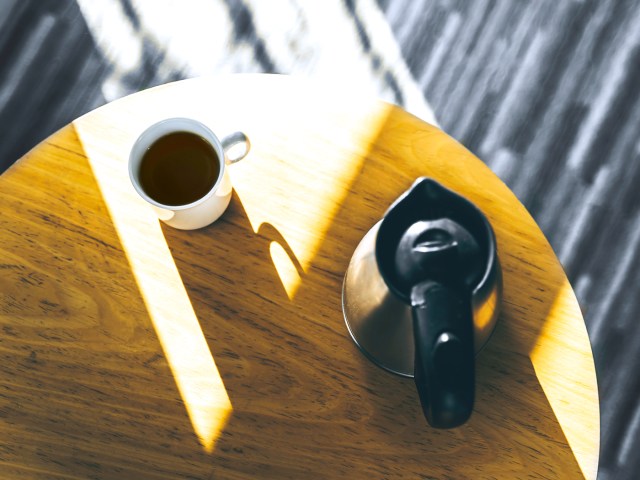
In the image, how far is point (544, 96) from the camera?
1165 mm

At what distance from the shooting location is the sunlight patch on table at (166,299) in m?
0.62

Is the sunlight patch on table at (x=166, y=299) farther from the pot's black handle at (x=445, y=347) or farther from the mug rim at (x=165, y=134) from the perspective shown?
the pot's black handle at (x=445, y=347)

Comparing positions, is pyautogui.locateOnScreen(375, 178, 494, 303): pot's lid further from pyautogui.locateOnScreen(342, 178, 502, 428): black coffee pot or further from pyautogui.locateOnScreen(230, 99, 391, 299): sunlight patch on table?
pyautogui.locateOnScreen(230, 99, 391, 299): sunlight patch on table

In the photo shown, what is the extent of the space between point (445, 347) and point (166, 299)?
0.32 m

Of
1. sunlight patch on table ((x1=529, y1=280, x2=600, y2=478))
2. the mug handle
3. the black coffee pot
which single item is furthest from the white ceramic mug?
sunlight patch on table ((x1=529, y1=280, x2=600, y2=478))

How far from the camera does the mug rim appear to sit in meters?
0.56

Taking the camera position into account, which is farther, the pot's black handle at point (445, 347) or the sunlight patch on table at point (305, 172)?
the sunlight patch on table at point (305, 172)

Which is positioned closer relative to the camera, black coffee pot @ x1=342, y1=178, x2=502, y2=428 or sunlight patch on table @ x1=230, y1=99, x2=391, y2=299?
black coffee pot @ x1=342, y1=178, x2=502, y2=428

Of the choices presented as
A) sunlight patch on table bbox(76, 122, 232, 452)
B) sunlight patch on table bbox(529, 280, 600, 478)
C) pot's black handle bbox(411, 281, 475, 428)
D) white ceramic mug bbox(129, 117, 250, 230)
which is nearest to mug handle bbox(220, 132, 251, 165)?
white ceramic mug bbox(129, 117, 250, 230)

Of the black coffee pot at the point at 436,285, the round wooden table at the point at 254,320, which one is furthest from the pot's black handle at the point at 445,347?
the round wooden table at the point at 254,320

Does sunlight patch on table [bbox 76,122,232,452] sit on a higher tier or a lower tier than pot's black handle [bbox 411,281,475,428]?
lower

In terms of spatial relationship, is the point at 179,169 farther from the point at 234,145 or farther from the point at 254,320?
the point at 254,320

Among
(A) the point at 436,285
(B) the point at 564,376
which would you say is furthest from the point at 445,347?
(B) the point at 564,376

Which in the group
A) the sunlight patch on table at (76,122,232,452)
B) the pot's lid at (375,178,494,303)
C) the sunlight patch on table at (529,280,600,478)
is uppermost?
the pot's lid at (375,178,494,303)
